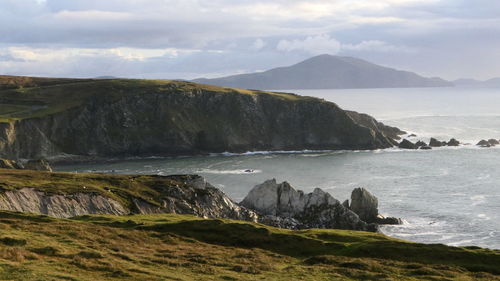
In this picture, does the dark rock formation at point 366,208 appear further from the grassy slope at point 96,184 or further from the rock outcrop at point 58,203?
the rock outcrop at point 58,203

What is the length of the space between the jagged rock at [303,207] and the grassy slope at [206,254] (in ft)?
107

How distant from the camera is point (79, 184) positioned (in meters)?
87.9

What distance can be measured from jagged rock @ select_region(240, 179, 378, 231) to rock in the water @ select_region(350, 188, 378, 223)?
5356 millimetres

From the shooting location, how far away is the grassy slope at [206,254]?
117 feet

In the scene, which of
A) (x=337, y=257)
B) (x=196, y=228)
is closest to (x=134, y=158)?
(x=196, y=228)

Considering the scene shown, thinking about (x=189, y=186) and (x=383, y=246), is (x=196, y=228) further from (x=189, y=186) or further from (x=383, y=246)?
(x=189, y=186)

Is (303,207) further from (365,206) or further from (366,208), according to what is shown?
(366,208)

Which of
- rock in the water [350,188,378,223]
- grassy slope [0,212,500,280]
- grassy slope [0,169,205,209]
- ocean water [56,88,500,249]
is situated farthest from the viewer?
rock in the water [350,188,378,223]

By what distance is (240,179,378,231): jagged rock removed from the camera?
9325cm

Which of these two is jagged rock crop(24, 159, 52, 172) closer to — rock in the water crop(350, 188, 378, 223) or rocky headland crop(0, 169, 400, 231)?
rocky headland crop(0, 169, 400, 231)

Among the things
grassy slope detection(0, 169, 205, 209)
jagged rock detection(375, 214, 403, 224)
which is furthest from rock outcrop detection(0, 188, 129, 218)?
jagged rock detection(375, 214, 403, 224)

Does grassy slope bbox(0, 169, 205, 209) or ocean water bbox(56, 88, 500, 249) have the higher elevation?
grassy slope bbox(0, 169, 205, 209)

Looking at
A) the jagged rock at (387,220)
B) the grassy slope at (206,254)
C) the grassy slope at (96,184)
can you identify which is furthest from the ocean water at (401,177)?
the grassy slope at (206,254)

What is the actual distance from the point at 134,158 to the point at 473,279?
151414mm
